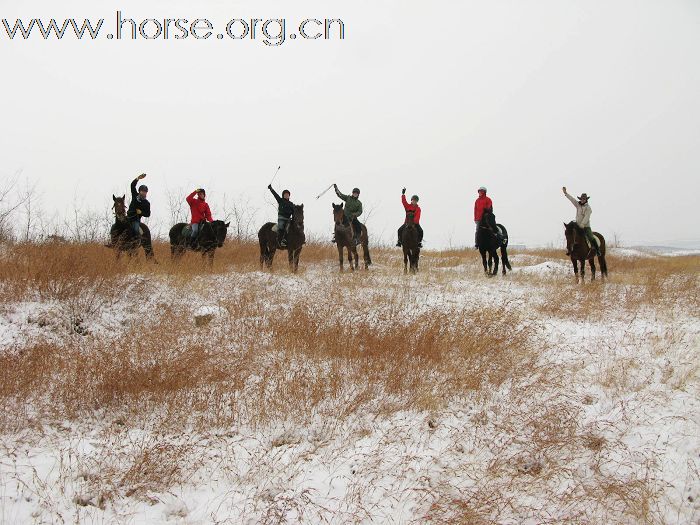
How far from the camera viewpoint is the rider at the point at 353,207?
14.5 meters

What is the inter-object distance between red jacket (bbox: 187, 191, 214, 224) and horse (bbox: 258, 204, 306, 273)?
1746 mm

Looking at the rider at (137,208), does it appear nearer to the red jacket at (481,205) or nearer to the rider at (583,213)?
the red jacket at (481,205)

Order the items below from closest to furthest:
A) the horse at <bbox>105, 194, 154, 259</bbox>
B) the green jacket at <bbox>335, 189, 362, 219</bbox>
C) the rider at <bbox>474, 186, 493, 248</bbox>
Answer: the horse at <bbox>105, 194, 154, 259</bbox>, the rider at <bbox>474, 186, 493, 248</bbox>, the green jacket at <bbox>335, 189, 362, 219</bbox>

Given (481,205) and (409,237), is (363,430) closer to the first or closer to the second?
(409,237)

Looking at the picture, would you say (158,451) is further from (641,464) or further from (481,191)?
(481,191)

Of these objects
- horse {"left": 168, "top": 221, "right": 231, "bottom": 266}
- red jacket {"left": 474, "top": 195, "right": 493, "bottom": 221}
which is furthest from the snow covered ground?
red jacket {"left": 474, "top": 195, "right": 493, "bottom": 221}

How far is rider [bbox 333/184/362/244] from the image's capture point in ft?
47.7

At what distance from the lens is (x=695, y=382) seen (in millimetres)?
5480

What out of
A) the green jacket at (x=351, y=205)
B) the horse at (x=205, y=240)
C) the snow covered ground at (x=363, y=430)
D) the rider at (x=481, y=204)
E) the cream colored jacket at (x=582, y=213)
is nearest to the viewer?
the snow covered ground at (x=363, y=430)

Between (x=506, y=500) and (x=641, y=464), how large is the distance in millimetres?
1452

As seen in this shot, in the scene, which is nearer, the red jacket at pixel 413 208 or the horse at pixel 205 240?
the horse at pixel 205 240

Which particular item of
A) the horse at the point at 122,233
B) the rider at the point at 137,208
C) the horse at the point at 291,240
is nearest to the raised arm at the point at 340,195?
the horse at the point at 291,240

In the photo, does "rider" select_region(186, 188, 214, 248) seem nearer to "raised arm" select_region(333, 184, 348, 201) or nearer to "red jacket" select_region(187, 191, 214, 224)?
"red jacket" select_region(187, 191, 214, 224)

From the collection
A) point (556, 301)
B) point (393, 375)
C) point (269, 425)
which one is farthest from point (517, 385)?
point (556, 301)
